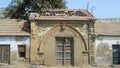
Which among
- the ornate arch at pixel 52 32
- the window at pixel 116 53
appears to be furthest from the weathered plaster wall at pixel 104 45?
the ornate arch at pixel 52 32

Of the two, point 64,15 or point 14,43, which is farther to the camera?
point 64,15

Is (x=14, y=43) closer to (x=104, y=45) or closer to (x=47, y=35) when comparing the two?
(x=47, y=35)

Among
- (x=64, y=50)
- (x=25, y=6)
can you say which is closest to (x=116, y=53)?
(x=64, y=50)

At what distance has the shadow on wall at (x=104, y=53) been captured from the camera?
2377 cm

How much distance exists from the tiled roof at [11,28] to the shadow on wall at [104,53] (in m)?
5.07

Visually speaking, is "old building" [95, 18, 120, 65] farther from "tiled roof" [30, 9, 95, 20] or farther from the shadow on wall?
"tiled roof" [30, 9, 95, 20]

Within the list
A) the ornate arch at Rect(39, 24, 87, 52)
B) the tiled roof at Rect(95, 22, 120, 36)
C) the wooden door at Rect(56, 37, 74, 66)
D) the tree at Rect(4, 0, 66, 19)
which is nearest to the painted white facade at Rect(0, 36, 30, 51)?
the ornate arch at Rect(39, 24, 87, 52)

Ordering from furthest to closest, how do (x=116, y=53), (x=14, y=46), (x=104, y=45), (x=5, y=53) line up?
1. (x=116, y=53)
2. (x=104, y=45)
3. (x=5, y=53)
4. (x=14, y=46)

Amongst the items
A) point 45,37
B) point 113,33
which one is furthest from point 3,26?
point 113,33

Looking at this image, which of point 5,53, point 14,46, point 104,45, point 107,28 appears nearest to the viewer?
point 14,46

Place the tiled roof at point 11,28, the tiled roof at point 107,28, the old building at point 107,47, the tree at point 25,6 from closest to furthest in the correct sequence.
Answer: the tiled roof at point 11,28
the old building at point 107,47
the tiled roof at point 107,28
the tree at point 25,6

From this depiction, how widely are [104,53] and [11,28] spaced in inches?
262

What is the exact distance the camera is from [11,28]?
2391 centimetres

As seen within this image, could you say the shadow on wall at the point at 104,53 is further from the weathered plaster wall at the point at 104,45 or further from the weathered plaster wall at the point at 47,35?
the weathered plaster wall at the point at 47,35
